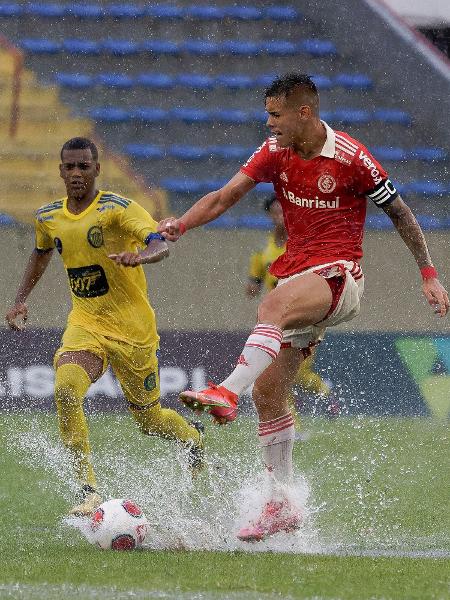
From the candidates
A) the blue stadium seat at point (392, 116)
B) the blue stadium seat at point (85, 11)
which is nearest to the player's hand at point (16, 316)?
the blue stadium seat at point (392, 116)

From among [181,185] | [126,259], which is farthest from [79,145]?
[181,185]

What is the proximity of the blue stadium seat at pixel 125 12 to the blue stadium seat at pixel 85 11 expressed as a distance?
0.10m

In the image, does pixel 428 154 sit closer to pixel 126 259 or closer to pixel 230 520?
pixel 230 520

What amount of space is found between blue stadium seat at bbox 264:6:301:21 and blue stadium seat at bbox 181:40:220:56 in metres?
0.77

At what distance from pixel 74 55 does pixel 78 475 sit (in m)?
8.54

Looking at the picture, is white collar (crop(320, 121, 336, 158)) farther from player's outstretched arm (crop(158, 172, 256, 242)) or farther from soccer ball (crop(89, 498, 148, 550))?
soccer ball (crop(89, 498, 148, 550))

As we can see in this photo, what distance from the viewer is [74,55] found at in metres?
14.8

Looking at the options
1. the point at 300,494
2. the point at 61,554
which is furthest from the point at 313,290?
the point at 61,554

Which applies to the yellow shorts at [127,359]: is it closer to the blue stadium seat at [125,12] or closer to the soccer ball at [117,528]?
the soccer ball at [117,528]

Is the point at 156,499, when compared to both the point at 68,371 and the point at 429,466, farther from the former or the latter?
the point at 429,466

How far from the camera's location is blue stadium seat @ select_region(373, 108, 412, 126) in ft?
48.4

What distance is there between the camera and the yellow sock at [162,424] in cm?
779

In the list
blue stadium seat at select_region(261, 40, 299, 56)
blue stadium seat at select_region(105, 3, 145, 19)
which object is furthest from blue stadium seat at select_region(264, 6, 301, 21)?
blue stadium seat at select_region(105, 3, 145, 19)

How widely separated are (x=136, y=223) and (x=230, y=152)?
7.02m
